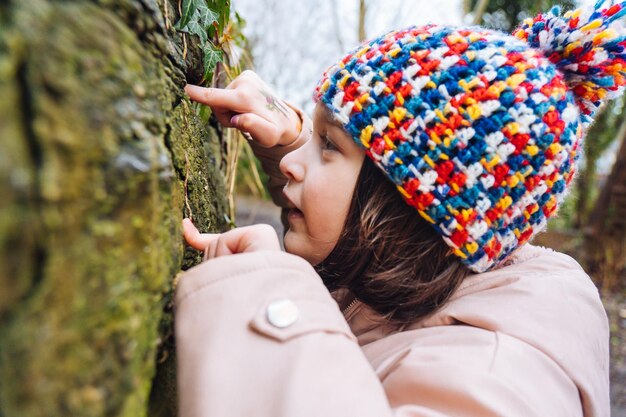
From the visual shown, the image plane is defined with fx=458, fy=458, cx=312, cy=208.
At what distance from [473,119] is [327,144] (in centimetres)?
43

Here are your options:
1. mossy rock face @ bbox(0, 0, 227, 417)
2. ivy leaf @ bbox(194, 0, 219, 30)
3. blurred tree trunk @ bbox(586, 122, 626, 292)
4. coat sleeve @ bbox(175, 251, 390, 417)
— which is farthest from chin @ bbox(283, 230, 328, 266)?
blurred tree trunk @ bbox(586, 122, 626, 292)

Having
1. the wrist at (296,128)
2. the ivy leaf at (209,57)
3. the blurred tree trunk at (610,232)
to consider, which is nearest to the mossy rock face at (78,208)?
the ivy leaf at (209,57)

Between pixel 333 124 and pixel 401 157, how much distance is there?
242 millimetres

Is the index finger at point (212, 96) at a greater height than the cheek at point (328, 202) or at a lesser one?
greater

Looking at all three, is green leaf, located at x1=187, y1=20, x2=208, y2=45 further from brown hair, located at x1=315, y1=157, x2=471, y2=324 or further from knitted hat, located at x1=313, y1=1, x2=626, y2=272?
brown hair, located at x1=315, y1=157, x2=471, y2=324

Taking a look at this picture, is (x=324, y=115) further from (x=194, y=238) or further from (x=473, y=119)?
(x=194, y=238)

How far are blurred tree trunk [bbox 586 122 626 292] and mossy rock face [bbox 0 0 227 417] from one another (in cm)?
584

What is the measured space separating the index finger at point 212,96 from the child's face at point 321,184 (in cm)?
29

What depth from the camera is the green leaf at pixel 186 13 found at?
120cm

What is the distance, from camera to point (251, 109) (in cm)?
162

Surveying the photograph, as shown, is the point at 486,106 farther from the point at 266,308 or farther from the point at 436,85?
the point at 266,308

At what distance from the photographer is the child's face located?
134 centimetres

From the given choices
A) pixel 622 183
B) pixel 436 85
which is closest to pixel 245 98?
pixel 436 85

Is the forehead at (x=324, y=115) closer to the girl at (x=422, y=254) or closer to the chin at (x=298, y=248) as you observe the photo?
the girl at (x=422, y=254)
